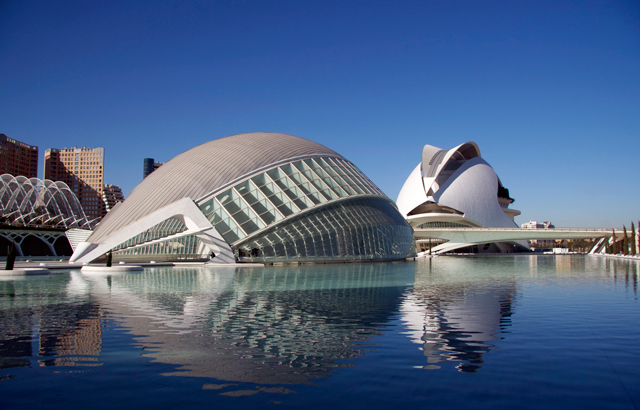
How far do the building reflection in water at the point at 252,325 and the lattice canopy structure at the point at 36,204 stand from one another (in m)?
58.7

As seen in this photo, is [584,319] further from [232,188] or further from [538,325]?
[232,188]

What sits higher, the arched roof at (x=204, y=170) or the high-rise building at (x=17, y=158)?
the high-rise building at (x=17, y=158)

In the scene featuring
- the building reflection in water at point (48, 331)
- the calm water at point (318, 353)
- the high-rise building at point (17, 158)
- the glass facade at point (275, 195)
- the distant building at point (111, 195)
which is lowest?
the calm water at point (318, 353)

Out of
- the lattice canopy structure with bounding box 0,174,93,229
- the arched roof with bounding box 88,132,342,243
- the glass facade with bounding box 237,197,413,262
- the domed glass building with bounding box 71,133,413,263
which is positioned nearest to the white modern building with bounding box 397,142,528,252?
the glass facade with bounding box 237,197,413,262

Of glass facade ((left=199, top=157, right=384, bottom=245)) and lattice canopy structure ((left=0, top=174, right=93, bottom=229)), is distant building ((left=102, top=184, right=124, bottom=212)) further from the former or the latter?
glass facade ((left=199, top=157, right=384, bottom=245))

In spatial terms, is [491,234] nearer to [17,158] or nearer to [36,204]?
[36,204]

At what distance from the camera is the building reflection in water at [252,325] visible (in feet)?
21.4

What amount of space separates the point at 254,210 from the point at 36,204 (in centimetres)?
5602

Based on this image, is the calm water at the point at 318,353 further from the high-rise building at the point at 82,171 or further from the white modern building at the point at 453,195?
the high-rise building at the point at 82,171

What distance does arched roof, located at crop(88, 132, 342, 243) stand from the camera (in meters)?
32.9

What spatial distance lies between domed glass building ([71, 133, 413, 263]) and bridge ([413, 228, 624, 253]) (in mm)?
32807

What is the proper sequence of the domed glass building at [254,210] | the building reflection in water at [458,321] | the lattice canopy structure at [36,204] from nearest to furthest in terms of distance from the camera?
the building reflection in water at [458,321] < the domed glass building at [254,210] < the lattice canopy structure at [36,204]

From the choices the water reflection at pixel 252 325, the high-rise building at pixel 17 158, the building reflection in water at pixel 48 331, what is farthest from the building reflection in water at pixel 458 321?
the high-rise building at pixel 17 158

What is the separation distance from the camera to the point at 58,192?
7694 centimetres
